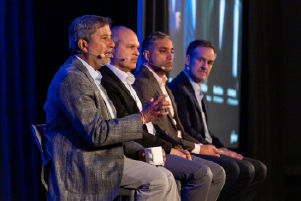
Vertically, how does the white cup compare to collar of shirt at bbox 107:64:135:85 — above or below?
below

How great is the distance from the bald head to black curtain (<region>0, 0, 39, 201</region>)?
1.88 feet

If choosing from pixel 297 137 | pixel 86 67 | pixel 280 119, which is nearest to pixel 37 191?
pixel 86 67

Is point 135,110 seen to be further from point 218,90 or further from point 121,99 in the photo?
point 218,90

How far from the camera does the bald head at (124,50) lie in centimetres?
285

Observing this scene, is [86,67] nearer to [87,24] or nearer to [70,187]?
[87,24]

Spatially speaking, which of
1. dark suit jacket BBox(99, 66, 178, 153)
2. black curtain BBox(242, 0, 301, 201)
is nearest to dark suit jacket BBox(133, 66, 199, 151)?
dark suit jacket BBox(99, 66, 178, 153)

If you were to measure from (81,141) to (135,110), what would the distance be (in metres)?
0.60

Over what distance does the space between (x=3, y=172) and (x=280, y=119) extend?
3932mm

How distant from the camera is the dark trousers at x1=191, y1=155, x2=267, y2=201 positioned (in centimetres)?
328

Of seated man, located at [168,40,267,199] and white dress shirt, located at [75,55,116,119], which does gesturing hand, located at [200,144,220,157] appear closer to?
seated man, located at [168,40,267,199]

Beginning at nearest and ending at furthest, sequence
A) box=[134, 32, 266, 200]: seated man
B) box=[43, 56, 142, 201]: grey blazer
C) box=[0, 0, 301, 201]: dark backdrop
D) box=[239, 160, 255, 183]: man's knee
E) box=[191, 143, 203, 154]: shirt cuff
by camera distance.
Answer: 1. box=[43, 56, 142, 201]: grey blazer
2. box=[0, 0, 301, 201]: dark backdrop
3. box=[134, 32, 266, 200]: seated man
4. box=[191, 143, 203, 154]: shirt cuff
5. box=[239, 160, 255, 183]: man's knee

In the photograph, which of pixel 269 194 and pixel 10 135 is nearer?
pixel 10 135

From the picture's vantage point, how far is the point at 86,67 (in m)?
2.31

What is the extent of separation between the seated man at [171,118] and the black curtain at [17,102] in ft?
2.41
